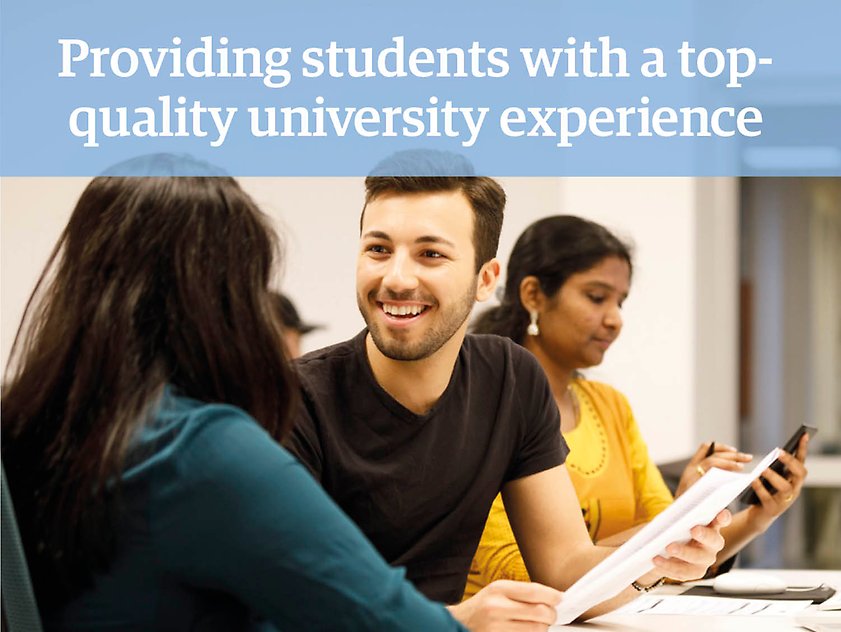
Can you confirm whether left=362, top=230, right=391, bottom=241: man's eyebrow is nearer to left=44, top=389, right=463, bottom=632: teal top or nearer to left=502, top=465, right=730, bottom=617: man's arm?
left=502, top=465, right=730, bottom=617: man's arm

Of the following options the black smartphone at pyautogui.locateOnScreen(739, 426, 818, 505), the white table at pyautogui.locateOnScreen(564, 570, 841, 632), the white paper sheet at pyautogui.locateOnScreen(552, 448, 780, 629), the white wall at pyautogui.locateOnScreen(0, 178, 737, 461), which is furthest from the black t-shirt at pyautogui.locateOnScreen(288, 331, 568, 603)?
the white wall at pyautogui.locateOnScreen(0, 178, 737, 461)

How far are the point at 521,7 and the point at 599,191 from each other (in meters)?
0.76

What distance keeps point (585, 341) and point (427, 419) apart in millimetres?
879

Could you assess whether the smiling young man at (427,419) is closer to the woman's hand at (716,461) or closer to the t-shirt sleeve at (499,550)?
the t-shirt sleeve at (499,550)

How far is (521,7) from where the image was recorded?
11.6 feet

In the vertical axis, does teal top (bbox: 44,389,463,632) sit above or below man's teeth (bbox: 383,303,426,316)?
below

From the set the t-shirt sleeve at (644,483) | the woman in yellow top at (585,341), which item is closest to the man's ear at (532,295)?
the woman in yellow top at (585,341)

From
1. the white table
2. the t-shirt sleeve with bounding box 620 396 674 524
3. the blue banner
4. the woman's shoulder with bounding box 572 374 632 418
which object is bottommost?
the white table

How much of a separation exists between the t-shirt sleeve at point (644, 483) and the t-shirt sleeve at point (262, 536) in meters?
1.63

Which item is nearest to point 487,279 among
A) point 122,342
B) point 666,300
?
point 122,342

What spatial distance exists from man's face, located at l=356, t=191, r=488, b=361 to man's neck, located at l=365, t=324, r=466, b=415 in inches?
1.0

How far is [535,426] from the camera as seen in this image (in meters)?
1.92

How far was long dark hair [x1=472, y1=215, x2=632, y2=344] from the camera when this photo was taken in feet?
8.71

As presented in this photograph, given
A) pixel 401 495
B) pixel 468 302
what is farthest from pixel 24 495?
pixel 468 302
